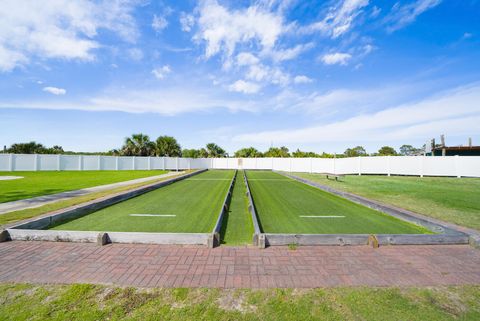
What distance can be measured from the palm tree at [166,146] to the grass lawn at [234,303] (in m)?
32.1

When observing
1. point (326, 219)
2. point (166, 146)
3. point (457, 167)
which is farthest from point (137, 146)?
point (457, 167)

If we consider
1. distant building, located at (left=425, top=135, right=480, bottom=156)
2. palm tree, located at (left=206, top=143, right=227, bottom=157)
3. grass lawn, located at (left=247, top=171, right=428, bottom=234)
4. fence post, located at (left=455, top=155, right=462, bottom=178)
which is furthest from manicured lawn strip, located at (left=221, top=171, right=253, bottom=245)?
palm tree, located at (left=206, top=143, right=227, bottom=157)

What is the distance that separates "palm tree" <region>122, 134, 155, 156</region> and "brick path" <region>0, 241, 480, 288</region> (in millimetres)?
29552

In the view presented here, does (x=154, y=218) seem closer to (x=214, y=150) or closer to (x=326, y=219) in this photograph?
(x=326, y=219)

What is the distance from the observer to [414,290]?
2607mm

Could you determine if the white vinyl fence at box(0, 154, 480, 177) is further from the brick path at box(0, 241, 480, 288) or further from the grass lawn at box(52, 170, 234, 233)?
the grass lawn at box(52, 170, 234, 233)

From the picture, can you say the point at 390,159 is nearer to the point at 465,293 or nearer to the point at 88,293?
the point at 465,293

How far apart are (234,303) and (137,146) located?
1283 inches

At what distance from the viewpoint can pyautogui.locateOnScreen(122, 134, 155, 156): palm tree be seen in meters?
30.9

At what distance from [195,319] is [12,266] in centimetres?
295

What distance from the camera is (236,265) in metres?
3.10

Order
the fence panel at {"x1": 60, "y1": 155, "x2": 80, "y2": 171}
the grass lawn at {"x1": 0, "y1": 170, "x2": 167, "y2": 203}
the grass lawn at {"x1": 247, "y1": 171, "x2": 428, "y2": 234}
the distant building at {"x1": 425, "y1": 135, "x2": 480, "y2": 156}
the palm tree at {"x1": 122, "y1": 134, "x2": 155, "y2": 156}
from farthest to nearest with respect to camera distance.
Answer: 1. the palm tree at {"x1": 122, "y1": 134, "x2": 155, "y2": 156}
2. the distant building at {"x1": 425, "y1": 135, "x2": 480, "y2": 156}
3. the fence panel at {"x1": 60, "y1": 155, "x2": 80, "y2": 171}
4. the grass lawn at {"x1": 0, "y1": 170, "x2": 167, "y2": 203}
5. the grass lawn at {"x1": 247, "y1": 171, "x2": 428, "y2": 234}

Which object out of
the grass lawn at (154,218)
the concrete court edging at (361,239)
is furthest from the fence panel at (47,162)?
the concrete court edging at (361,239)

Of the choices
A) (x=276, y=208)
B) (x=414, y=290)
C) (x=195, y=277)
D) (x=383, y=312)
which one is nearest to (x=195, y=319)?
(x=195, y=277)
